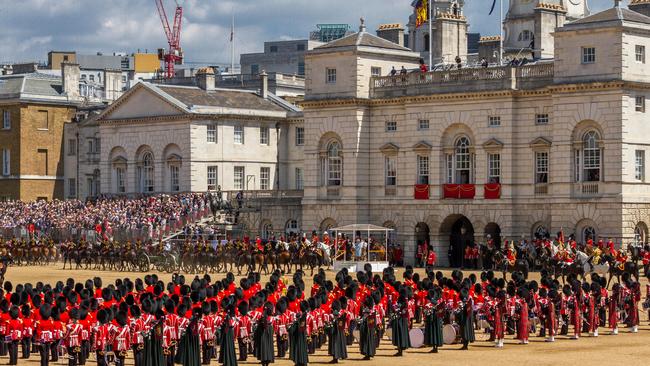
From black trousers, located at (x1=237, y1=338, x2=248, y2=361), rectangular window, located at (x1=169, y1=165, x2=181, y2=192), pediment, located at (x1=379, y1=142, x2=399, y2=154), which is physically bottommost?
black trousers, located at (x1=237, y1=338, x2=248, y2=361)

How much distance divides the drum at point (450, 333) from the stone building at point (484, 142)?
2838cm

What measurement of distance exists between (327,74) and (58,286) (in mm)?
39485

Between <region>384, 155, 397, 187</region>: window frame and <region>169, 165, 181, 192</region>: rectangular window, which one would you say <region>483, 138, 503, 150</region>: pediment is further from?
<region>169, 165, 181, 192</region>: rectangular window

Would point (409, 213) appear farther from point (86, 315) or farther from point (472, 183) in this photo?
point (86, 315)

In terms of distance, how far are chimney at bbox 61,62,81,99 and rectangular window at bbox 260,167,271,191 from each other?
19.2 m

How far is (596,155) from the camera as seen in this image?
221 feet

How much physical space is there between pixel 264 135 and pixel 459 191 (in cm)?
2134

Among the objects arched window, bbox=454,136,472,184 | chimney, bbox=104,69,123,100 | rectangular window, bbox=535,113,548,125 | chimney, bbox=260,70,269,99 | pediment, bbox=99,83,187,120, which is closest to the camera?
rectangular window, bbox=535,113,548,125

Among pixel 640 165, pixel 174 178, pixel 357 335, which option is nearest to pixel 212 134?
pixel 174 178

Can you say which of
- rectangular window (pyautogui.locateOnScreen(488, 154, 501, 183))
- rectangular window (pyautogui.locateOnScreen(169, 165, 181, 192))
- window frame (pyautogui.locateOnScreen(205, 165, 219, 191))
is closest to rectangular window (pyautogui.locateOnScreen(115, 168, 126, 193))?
rectangular window (pyautogui.locateOnScreen(169, 165, 181, 192))

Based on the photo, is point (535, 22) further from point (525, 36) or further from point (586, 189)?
point (586, 189)

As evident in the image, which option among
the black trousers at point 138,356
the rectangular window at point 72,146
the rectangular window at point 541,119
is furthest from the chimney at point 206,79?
the black trousers at point 138,356

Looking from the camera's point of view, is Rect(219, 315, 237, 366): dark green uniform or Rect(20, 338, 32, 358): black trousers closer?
Rect(219, 315, 237, 366): dark green uniform

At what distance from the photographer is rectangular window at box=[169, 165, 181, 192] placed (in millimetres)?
89375
